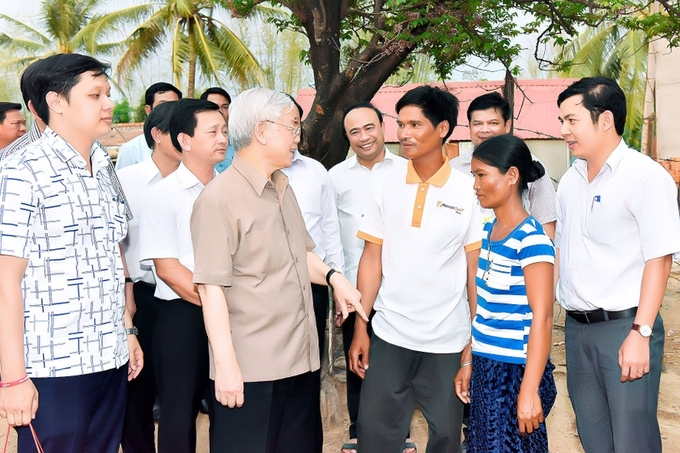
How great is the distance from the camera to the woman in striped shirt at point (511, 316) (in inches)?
102

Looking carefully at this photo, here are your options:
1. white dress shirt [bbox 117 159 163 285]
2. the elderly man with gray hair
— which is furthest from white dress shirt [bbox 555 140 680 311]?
white dress shirt [bbox 117 159 163 285]

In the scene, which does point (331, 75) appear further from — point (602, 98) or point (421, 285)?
point (602, 98)

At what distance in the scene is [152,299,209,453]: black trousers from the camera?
3.23 metres

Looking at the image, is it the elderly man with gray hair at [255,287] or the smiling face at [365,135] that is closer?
the elderly man with gray hair at [255,287]

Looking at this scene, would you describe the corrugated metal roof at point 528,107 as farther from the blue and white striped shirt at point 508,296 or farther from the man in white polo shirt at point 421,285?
A: the blue and white striped shirt at point 508,296

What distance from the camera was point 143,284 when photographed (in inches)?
145

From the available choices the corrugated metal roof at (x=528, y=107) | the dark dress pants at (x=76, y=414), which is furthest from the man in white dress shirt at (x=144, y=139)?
the corrugated metal roof at (x=528, y=107)

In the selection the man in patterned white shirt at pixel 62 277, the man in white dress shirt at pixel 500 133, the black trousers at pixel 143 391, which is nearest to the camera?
the man in patterned white shirt at pixel 62 277

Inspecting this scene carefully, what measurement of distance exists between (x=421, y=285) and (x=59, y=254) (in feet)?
5.19

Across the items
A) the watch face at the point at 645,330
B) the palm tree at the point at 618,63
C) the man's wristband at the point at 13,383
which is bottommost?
the man's wristband at the point at 13,383

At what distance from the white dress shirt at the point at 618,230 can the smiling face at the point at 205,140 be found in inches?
70.0

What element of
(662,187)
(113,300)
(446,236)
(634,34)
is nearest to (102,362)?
(113,300)

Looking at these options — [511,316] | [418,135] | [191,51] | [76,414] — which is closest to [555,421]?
[511,316]

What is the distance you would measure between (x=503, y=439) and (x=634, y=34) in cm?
2075
